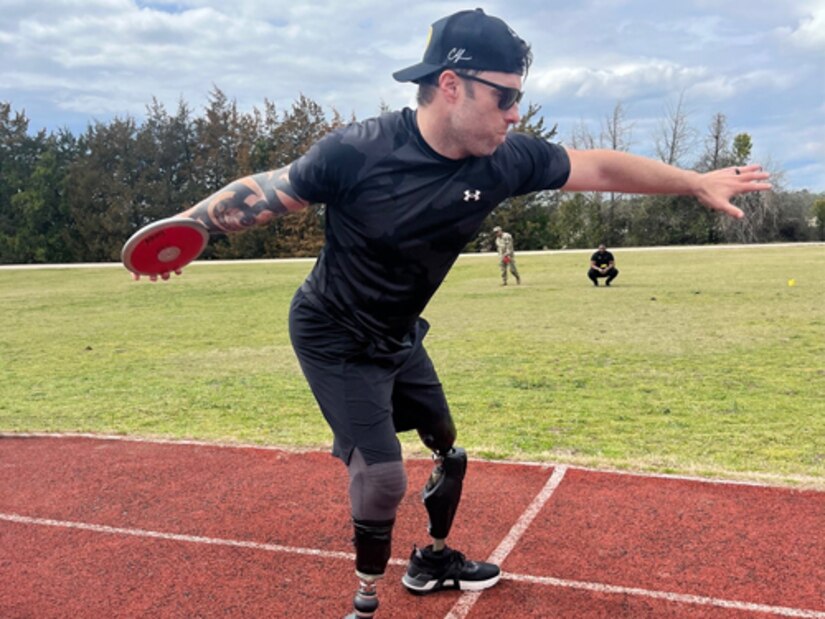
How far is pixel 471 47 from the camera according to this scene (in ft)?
10.9

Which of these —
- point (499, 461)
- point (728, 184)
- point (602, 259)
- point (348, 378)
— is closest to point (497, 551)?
point (499, 461)

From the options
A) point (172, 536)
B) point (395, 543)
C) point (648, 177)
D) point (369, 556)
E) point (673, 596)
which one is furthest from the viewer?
point (172, 536)

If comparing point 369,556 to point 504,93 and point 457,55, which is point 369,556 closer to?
point 504,93

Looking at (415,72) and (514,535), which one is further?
(514,535)

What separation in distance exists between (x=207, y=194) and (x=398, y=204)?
55.6m

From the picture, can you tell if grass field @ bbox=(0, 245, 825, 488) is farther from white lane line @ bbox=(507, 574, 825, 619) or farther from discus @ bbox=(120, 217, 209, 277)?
discus @ bbox=(120, 217, 209, 277)

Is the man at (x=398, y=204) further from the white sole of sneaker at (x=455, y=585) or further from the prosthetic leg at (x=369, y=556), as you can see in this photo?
the white sole of sneaker at (x=455, y=585)

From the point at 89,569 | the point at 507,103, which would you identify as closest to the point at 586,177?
the point at 507,103

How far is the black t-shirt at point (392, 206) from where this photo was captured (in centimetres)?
339

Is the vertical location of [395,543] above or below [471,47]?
below

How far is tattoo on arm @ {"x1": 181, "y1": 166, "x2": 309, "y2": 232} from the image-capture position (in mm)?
3527

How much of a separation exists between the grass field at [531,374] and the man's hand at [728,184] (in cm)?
281

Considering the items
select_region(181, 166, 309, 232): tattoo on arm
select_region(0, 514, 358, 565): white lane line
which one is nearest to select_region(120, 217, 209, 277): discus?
select_region(181, 166, 309, 232): tattoo on arm

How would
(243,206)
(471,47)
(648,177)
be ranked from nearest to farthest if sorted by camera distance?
(471,47) → (243,206) → (648,177)
